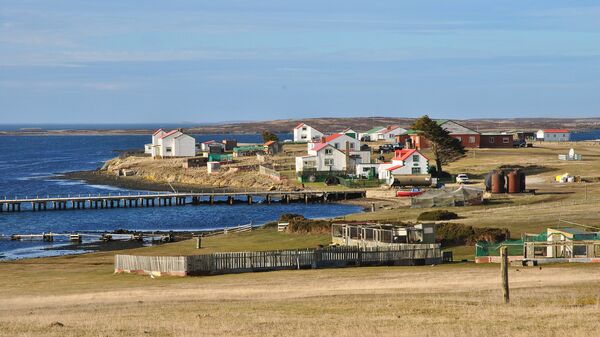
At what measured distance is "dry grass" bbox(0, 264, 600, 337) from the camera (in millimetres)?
27734

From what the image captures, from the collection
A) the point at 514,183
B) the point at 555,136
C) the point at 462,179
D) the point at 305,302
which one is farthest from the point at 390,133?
the point at 305,302

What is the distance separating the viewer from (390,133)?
583 feet

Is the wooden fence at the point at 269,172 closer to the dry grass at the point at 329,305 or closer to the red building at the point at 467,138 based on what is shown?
the red building at the point at 467,138

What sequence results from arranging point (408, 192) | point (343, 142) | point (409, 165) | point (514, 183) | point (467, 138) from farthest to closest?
point (467, 138)
point (343, 142)
point (409, 165)
point (408, 192)
point (514, 183)

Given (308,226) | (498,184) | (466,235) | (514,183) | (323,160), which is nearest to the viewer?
(466,235)

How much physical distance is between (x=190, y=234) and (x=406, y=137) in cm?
8939

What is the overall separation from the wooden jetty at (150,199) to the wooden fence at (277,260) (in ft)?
199

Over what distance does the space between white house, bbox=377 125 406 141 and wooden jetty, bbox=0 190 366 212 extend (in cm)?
6402

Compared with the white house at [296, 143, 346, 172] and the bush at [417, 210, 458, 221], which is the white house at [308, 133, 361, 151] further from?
the bush at [417, 210, 458, 221]

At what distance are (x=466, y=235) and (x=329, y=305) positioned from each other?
916 inches

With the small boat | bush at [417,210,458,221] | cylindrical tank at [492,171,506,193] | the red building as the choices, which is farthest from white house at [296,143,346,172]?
bush at [417,210,458,221]

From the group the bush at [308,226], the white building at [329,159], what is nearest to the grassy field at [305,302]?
the bush at [308,226]

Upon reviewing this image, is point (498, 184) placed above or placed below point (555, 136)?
below

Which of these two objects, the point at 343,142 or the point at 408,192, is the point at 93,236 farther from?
the point at 343,142
